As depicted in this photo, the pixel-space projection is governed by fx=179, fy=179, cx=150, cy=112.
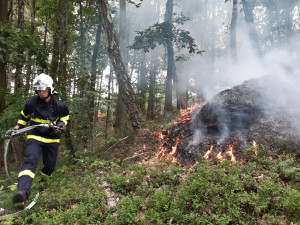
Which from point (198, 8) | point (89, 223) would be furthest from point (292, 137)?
point (198, 8)

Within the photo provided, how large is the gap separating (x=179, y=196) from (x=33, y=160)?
134 inches

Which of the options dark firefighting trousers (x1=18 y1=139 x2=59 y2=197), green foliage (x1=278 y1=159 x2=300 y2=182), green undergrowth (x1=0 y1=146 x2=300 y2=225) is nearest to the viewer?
green undergrowth (x1=0 y1=146 x2=300 y2=225)

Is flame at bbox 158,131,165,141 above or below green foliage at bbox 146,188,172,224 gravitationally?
above

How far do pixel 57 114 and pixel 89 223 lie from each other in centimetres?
280

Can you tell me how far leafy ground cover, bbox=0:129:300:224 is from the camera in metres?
3.23

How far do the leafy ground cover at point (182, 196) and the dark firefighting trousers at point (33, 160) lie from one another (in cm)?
59

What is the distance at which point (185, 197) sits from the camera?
362 cm

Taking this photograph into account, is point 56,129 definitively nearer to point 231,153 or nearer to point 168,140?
point 168,140

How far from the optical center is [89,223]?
361 centimetres

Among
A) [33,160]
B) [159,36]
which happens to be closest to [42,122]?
[33,160]

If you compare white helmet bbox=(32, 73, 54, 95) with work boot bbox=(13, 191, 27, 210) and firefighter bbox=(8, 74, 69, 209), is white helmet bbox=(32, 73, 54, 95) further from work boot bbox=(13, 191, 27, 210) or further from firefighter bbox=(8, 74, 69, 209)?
work boot bbox=(13, 191, 27, 210)

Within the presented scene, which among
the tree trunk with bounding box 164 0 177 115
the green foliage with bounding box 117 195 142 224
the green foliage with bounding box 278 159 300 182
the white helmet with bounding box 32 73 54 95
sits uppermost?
the tree trunk with bounding box 164 0 177 115

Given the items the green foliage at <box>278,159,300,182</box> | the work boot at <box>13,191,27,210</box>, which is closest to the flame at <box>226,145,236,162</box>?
the green foliage at <box>278,159,300,182</box>

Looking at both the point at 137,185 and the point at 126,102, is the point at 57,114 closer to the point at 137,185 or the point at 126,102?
the point at 137,185
